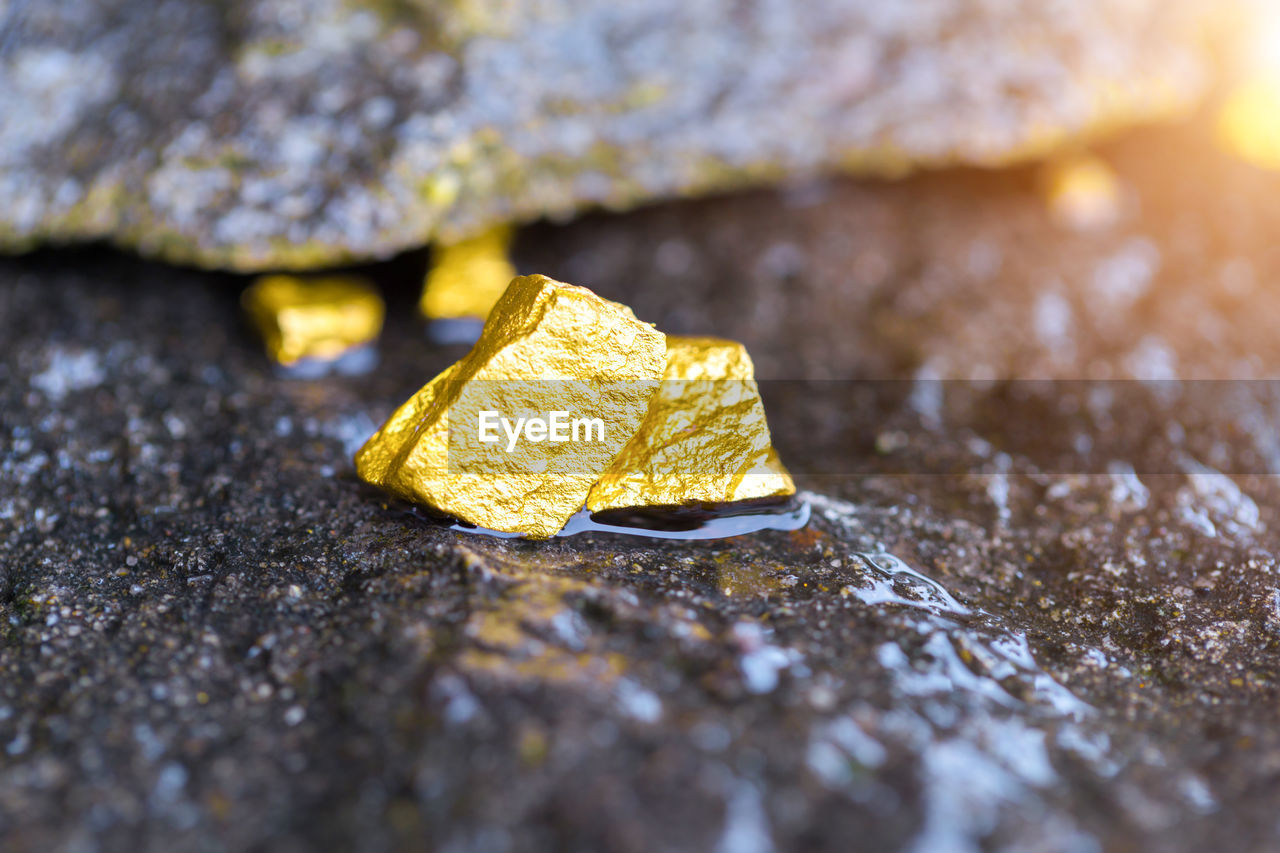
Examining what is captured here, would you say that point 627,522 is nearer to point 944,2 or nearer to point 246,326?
point 246,326

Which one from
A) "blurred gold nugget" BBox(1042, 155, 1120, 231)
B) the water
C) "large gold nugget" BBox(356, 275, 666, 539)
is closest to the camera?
"large gold nugget" BBox(356, 275, 666, 539)

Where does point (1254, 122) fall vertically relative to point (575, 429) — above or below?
above

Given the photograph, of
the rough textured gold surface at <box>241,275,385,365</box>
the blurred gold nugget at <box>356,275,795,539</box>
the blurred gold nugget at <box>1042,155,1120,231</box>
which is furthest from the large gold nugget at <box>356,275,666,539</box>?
the blurred gold nugget at <box>1042,155,1120,231</box>

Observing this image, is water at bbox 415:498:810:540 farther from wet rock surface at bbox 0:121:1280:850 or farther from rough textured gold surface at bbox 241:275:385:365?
rough textured gold surface at bbox 241:275:385:365

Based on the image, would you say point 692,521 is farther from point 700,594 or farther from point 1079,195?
point 1079,195

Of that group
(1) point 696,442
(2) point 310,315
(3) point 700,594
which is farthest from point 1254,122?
(2) point 310,315

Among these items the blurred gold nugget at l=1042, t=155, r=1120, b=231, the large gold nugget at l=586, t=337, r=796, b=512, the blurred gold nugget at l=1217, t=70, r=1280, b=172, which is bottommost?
the large gold nugget at l=586, t=337, r=796, b=512

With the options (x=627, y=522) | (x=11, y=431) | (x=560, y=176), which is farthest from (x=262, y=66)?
(x=627, y=522)
